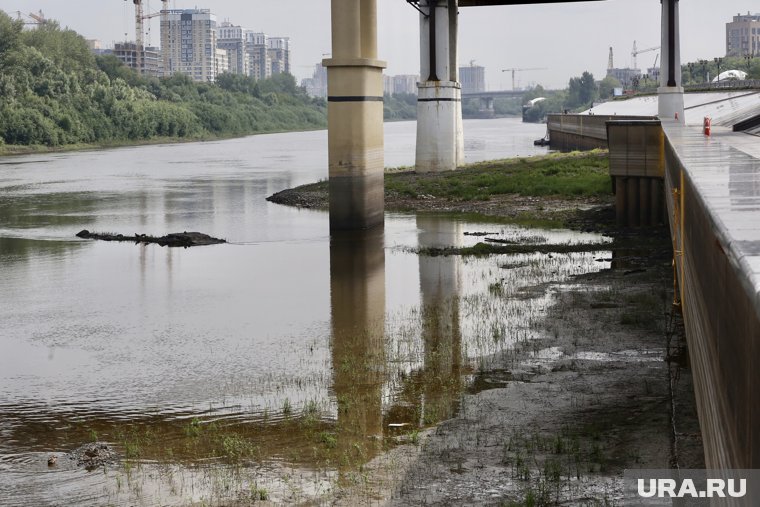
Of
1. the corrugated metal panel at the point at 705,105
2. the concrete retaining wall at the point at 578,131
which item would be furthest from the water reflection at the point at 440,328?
A: the concrete retaining wall at the point at 578,131

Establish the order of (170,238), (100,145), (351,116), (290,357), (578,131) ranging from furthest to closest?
→ (100,145) < (578,131) < (351,116) < (170,238) < (290,357)

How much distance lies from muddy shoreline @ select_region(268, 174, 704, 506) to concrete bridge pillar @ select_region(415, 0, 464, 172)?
3149 cm

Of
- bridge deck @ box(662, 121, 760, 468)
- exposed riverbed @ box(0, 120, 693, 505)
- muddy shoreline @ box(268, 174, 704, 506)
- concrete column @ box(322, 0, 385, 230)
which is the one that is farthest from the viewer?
concrete column @ box(322, 0, 385, 230)

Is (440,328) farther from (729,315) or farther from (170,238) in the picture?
(170,238)

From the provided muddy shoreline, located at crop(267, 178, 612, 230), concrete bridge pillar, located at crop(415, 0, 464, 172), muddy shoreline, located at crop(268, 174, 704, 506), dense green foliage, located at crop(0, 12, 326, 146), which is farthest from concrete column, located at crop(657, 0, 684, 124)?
dense green foliage, located at crop(0, 12, 326, 146)

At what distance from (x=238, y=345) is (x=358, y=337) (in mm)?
1792

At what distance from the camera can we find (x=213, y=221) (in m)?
36.2

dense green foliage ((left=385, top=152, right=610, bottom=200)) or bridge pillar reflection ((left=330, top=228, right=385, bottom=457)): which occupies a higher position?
dense green foliage ((left=385, top=152, right=610, bottom=200))

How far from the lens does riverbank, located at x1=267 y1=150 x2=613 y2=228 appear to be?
3462 cm

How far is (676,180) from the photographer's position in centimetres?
1514

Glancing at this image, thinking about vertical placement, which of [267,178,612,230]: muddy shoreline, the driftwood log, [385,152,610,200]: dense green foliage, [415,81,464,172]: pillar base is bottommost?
the driftwood log

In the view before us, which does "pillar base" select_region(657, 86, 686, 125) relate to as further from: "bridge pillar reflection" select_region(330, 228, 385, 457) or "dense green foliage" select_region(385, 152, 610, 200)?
"bridge pillar reflection" select_region(330, 228, 385, 457)

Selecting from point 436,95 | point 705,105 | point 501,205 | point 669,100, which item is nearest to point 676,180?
point 501,205

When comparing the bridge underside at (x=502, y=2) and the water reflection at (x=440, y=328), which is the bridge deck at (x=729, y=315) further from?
the bridge underside at (x=502, y=2)
